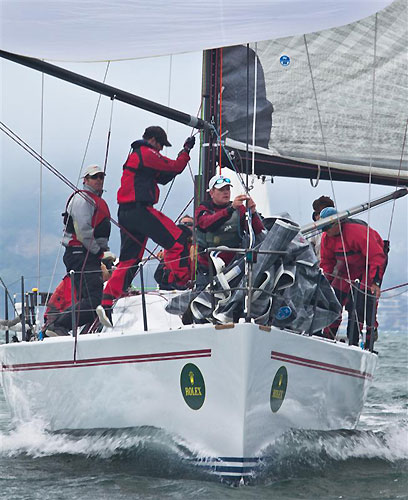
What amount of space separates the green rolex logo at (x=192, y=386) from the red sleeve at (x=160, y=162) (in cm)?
182

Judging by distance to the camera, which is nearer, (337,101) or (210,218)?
(210,218)

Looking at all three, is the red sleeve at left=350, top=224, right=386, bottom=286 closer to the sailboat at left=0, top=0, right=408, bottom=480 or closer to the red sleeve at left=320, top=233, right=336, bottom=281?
the red sleeve at left=320, top=233, right=336, bottom=281

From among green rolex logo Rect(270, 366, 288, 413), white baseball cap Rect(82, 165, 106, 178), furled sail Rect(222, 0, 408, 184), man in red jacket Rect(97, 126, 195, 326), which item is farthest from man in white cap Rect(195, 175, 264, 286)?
furled sail Rect(222, 0, 408, 184)

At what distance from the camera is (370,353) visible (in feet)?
27.9

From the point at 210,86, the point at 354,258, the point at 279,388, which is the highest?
the point at 210,86

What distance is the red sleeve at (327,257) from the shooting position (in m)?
8.84

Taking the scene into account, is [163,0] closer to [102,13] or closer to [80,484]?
[102,13]

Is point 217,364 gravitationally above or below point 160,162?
below

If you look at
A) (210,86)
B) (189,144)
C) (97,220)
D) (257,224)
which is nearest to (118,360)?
(257,224)

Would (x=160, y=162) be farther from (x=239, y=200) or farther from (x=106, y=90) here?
(x=239, y=200)

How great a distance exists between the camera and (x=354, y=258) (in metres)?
8.75

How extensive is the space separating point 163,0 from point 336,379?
9.83ft

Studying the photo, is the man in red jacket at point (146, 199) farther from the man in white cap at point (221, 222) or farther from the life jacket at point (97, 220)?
the man in white cap at point (221, 222)

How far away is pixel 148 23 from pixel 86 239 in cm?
190
